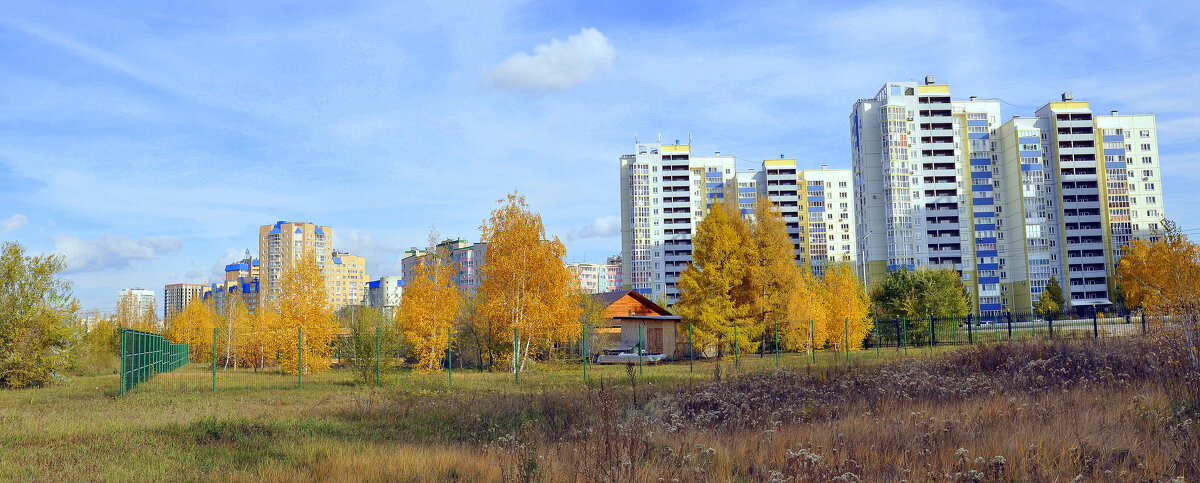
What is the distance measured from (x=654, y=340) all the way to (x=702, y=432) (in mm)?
29699

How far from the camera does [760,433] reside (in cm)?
812

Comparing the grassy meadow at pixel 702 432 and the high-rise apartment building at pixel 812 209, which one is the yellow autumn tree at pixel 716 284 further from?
the high-rise apartment building at pixel 812 209

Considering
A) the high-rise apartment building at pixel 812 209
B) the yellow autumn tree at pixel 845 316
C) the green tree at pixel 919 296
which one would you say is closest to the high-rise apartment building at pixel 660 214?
the high-rise apartment building at pixel 812 209

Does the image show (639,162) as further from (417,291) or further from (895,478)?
(895,478)

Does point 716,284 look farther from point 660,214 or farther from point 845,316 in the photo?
point 660,214

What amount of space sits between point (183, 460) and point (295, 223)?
17615 centimetres

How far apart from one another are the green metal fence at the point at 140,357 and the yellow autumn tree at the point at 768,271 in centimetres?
2257

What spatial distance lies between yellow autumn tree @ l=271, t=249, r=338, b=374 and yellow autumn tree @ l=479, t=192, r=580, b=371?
22.0ft

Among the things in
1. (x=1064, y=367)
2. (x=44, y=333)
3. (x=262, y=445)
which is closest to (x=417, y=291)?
(x=44, y=333)

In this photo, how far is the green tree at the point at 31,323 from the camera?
73.3ft

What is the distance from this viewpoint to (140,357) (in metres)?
20.8

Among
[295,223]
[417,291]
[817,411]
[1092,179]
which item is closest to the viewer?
[817,411]

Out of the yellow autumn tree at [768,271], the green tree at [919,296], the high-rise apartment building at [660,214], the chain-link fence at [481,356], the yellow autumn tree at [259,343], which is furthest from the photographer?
the high-rise apartment building at [660,214]

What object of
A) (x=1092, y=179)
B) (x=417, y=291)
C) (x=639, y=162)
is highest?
(x=639, y=162)
